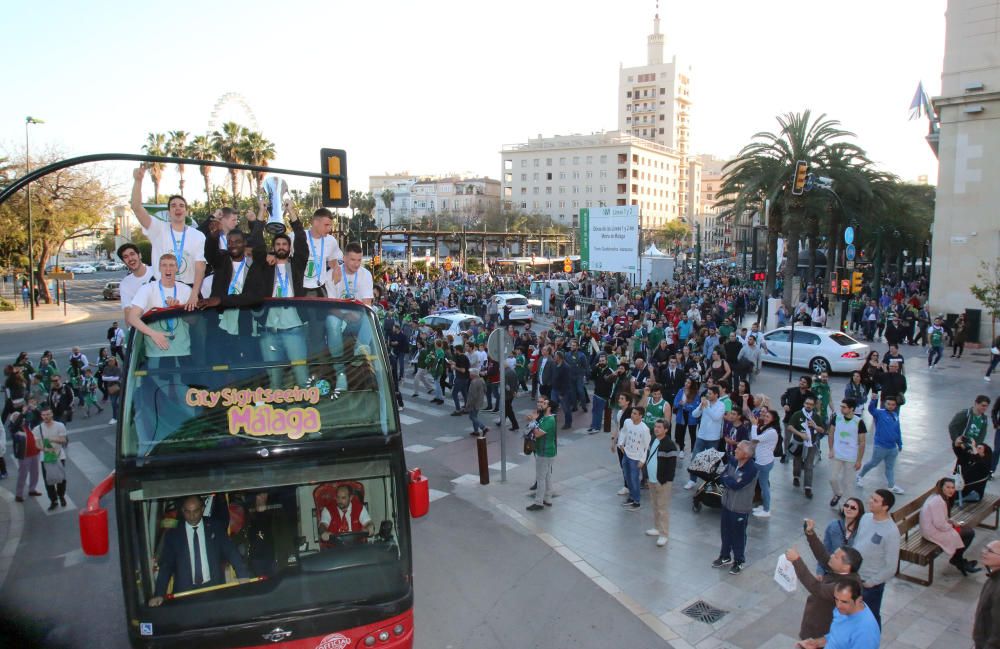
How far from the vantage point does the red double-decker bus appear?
5176 mm

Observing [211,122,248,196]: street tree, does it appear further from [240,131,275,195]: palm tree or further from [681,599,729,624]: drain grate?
[681,599,729,624]: drain grate

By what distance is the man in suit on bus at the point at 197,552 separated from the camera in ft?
17.3

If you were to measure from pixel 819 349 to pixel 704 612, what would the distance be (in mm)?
15106

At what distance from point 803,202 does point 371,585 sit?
98.3 ft

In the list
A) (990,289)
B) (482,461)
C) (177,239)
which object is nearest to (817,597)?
(177,239)

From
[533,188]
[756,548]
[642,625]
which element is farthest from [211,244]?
[533,188]

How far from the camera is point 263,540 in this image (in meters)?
5.39

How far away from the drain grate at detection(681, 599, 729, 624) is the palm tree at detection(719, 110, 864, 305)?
25.4 m

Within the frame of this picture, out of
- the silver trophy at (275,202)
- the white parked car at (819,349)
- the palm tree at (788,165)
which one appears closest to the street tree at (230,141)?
the palm tree at (788,165)

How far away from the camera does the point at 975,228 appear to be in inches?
1069

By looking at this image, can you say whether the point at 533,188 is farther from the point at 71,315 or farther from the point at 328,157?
the point at 328,157

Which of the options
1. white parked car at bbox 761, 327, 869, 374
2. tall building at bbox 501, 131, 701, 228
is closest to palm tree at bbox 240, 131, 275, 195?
white parked car at bbox 761, 327, 869, 374

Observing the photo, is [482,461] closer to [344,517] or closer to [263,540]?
[344,517]

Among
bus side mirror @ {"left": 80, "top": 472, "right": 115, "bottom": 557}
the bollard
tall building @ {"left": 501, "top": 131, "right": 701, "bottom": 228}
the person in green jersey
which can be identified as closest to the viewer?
bus side mirror @ {"left": 80, "top": 472, "right": 115, "bottom": 557}
